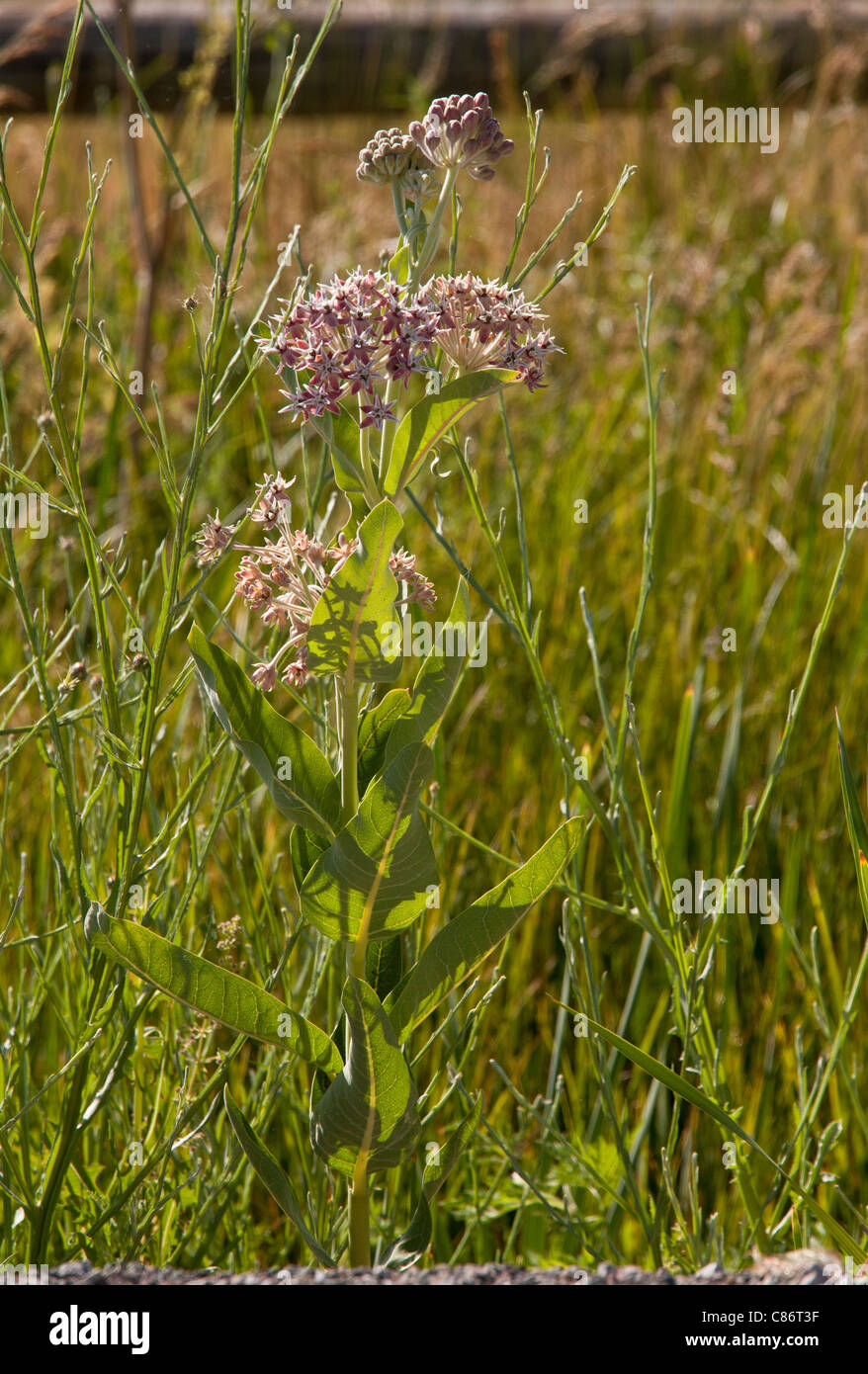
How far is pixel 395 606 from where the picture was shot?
949 millimetres

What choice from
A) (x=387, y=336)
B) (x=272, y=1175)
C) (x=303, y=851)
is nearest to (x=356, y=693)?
(x=303, y=851)

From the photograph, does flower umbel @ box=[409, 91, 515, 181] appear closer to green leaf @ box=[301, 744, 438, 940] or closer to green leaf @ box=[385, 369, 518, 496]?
green leaf @ box=[385, 369, 518, 496]

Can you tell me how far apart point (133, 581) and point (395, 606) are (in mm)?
1470

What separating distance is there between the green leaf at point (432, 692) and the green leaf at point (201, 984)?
0.70 feet

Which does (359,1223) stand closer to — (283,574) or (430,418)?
(283,574)

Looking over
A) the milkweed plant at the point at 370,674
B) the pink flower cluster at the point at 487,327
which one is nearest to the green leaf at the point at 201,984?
the milkweed plant at the point at 370,674

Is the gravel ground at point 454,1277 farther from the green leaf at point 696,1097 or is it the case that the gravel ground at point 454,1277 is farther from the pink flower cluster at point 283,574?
the pink flower cluster at point 283,574

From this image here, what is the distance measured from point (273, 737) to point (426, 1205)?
1.31ft

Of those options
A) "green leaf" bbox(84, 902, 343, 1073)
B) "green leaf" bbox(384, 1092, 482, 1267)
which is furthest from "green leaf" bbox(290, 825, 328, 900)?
"green leaf" bbox(384, 1092, 482, 1267)

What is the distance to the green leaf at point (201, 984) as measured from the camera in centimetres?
81

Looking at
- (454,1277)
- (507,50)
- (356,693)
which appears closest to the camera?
(454,1277)

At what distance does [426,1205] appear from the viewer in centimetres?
95

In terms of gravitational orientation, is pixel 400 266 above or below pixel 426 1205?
above
